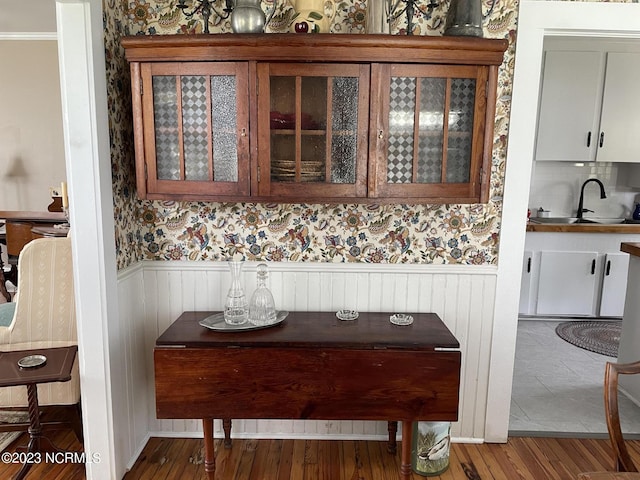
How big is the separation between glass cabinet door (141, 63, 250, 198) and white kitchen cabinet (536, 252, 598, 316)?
126 inches

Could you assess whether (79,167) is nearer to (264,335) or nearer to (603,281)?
(264,335)

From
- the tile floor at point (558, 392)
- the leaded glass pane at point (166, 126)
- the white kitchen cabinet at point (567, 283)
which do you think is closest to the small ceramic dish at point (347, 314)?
the leaded glass pane at point (166, 126)

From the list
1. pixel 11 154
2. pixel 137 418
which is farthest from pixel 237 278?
A: pixel 11 154

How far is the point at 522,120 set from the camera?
214cm

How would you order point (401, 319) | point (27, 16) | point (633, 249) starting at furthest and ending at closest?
point (27, 16) → point (633, 249) → point (401, 319)

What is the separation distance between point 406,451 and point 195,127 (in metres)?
1.62

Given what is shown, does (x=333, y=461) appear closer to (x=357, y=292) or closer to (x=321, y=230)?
(x=357, y=292)

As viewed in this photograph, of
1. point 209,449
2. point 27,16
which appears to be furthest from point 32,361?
point 27,16

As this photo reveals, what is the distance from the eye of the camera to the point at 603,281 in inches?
162

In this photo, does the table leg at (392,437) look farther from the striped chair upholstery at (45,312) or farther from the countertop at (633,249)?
the countertop at (633,249)

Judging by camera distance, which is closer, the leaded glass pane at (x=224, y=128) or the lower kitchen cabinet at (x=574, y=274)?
the leaded glass pane at (x=224, y=128)

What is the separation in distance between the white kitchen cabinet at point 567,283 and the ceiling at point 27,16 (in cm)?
452

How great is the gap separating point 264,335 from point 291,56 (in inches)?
44.9

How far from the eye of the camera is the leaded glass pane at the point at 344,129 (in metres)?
1.88
